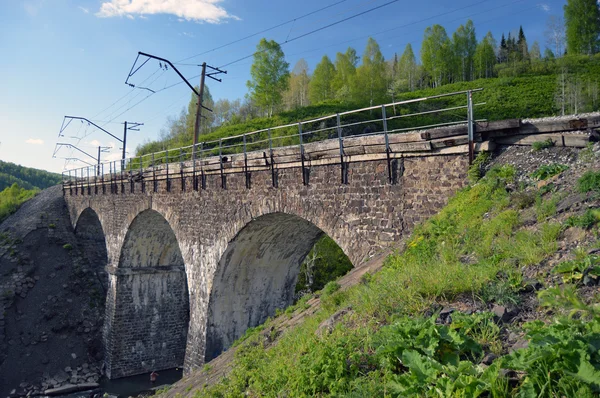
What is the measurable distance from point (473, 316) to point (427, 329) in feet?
1.53

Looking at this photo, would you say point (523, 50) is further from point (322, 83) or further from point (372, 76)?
point (322, 83)

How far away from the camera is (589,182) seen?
4.87m

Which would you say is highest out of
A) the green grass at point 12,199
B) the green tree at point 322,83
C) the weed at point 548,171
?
the green tree at point 322,83

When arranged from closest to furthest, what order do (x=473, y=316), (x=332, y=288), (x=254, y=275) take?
(x=473, y=316)
(x=332, y=288)
(x=254, y=275)

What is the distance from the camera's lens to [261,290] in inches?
564

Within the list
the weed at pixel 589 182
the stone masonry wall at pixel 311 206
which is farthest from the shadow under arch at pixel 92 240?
the weed at pixel 589 182

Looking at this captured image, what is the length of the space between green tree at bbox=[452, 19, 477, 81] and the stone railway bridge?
48072 millimetres

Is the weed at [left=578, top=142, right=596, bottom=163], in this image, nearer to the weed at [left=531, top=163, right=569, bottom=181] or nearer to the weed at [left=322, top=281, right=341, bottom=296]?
the weed at [left=531, top=163, right=569, bottom=181]

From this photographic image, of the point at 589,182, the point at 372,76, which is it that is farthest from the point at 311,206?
the point at 372,76

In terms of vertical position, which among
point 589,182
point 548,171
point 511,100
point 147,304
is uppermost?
point 511,100

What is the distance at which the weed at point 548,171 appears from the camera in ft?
18.4

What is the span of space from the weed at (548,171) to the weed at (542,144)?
0.42m

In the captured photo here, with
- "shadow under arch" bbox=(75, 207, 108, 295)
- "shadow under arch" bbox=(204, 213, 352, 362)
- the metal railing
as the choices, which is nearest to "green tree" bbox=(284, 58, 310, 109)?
the metal railing

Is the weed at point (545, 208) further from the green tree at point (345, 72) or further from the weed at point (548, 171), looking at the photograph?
the green tree at point (345, 72)
